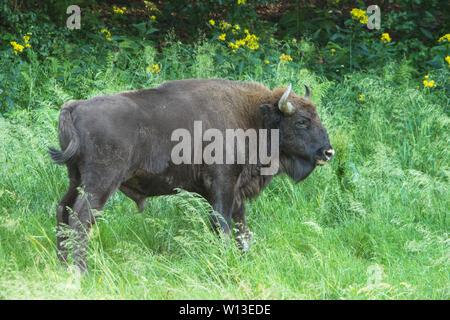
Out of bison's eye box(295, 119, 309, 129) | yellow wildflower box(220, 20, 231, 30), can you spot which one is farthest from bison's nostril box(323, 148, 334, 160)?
yellow wildflower box(220, 20, 231, 30)

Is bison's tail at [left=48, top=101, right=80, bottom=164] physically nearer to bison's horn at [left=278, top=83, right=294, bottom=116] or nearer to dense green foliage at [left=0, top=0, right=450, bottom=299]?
dense green foliage at [left=0, top=0, right=450, bottom=299]

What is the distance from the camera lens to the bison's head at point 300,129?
258 inches

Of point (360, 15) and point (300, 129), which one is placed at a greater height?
point (360, 15)

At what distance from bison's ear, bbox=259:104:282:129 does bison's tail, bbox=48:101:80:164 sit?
1915 millimetres

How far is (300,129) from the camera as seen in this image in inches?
259

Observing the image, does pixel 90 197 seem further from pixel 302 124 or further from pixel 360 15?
pixel 360 15

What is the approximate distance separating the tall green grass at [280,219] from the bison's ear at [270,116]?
0.87 m

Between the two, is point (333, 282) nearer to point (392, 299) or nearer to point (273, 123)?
point (392, 299)

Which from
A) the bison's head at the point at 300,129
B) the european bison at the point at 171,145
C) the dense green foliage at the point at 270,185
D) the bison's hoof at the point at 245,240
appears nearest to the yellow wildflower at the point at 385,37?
the dense green foliage at the point at 270,185

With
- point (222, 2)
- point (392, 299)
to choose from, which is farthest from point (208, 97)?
point (222, 2)

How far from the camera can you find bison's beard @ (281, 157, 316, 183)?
22.0ft

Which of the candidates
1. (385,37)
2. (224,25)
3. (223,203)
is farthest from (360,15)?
(223,203)

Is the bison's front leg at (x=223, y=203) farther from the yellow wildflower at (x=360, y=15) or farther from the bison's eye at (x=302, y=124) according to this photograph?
the yellow wildflower at (x=360, y=15)

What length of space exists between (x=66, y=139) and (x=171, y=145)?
0.95 m
